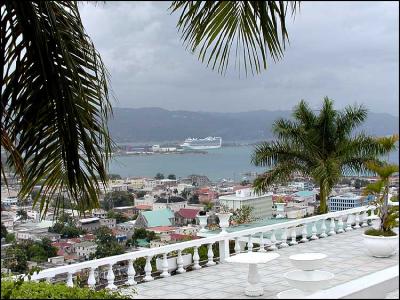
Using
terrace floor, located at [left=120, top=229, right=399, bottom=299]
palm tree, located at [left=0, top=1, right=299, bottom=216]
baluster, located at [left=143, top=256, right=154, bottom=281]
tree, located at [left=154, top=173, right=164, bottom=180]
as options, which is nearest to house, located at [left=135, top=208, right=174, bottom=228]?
tree, located at [left=154, top=173, right=164, bottom=180]

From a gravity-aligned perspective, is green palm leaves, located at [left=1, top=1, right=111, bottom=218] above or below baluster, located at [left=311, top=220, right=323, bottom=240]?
above

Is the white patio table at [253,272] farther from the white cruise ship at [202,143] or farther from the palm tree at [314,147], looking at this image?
the palm tree at [314,147]

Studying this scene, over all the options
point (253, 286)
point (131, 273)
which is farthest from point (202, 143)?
point (253, 286)

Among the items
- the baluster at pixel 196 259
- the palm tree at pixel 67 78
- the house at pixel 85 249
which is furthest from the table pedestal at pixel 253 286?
the palm tree at pixel 67 78

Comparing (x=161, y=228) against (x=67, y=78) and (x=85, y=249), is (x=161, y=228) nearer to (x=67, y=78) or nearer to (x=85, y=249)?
(x=85, y=249)

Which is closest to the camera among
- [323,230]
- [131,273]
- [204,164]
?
[131,273]

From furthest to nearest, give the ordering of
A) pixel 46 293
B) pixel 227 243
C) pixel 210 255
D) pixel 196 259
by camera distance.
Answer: pixel 227 243 → pixel 210 255 → pixel 196 259 → pixel 46 293

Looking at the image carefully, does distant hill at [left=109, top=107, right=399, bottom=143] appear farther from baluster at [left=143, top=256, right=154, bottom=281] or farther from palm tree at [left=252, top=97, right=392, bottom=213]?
baluster at [left=143, top=256, right=154, bottom=281]
